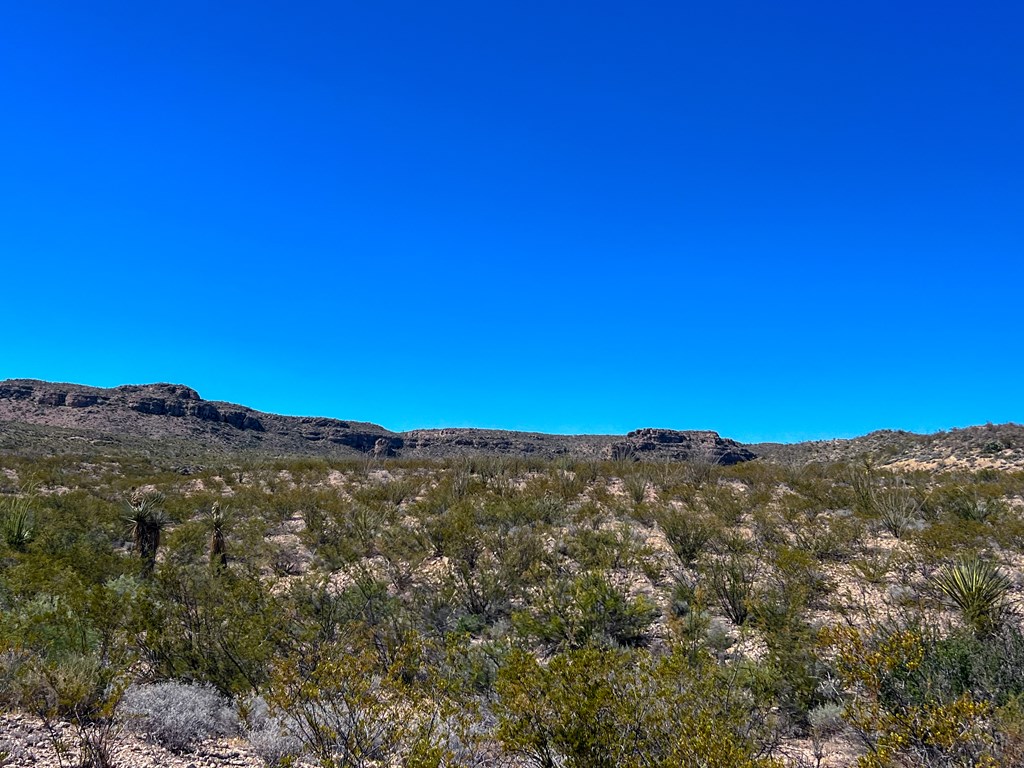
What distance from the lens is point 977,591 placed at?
8445 millimetres

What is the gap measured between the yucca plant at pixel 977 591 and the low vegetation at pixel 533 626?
55 millimetres

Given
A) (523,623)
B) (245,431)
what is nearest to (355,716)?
(523,623)

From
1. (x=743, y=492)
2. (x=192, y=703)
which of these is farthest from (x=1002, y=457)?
(x=192, y=703)

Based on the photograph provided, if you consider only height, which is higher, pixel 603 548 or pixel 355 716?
pixel 603 548

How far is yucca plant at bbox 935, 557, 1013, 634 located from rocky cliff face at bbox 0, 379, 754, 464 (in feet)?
172

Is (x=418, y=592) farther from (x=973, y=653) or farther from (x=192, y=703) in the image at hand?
(x=973, y=653)

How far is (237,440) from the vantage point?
70438 mm

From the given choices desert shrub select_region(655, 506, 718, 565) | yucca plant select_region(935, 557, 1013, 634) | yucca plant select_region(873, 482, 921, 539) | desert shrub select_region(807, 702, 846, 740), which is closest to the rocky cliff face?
yucca plant select_region(873, 482, 921, 539)

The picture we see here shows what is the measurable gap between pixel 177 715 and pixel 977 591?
35.9 ft

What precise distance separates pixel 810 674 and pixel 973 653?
5.82ft

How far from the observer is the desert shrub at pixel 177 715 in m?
5.11

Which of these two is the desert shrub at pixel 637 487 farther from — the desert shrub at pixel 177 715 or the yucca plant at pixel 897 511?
the desert shrub at pixel 177 715

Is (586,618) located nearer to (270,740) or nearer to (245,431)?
(270,740)

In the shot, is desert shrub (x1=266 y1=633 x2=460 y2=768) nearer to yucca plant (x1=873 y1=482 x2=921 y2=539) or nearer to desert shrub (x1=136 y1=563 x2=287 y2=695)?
desert shrub (x1=136 y1=563 x2=287 y2=695)
